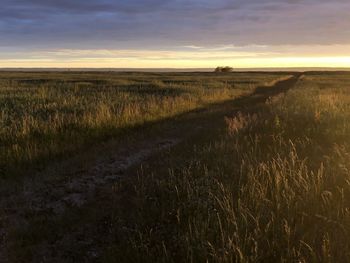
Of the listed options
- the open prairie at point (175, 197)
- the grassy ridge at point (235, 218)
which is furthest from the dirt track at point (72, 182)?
the grassy ridge at point (235, 218)

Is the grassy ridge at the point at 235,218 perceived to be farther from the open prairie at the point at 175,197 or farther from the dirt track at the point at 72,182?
the dirt track at the point at 72,182

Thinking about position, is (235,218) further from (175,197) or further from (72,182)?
(72,182)

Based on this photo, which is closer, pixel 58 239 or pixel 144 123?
pixel 58 239

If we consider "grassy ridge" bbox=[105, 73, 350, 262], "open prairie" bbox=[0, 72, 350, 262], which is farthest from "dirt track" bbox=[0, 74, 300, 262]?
"grassy ridge" bbox=[105, 73, 350, 262]

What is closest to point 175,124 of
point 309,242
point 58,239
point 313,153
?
point 313,153

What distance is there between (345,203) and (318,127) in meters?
5.63

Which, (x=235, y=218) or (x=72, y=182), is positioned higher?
(x=235, y=218)

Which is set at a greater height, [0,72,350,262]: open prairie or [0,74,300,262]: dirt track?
[0,72,350,262]: open prairie

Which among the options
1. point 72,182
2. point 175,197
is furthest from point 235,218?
point 72,182

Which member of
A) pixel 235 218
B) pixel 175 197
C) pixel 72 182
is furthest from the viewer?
pixel 72 182

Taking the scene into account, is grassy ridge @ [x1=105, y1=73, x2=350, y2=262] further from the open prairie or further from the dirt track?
the dirt track

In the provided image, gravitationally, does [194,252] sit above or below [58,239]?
above

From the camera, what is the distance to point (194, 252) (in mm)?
4258

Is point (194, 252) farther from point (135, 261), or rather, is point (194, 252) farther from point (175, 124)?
point (175, 124)
